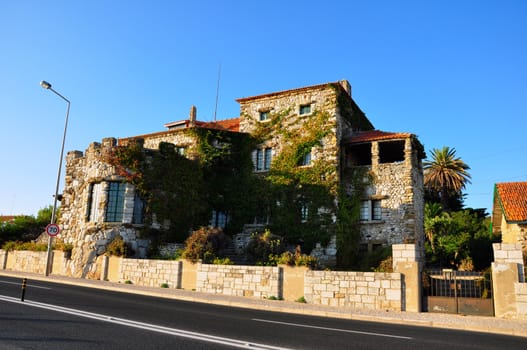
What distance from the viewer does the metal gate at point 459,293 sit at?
529 inches

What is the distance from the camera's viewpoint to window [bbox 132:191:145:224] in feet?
79.4

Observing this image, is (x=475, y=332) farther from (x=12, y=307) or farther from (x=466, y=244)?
(x=466, y=244)

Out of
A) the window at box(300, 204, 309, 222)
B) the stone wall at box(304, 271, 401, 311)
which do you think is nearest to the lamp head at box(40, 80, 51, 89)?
the window at box(300, 204, 309, 222)

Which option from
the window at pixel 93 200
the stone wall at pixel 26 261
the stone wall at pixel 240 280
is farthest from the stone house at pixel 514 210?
the stone wall at pixel 26 261

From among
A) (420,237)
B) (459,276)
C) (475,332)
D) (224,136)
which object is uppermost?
(224,136)

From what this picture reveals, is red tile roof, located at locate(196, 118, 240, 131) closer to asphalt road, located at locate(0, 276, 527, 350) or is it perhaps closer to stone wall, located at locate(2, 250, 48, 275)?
stone wall, located at locate(2, 250, 48, 275)

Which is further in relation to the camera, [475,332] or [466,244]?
[466,244]

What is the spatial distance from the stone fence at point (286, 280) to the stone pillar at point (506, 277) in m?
2.56

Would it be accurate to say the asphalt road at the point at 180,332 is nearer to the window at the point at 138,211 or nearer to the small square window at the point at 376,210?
the window at the point at 138,211

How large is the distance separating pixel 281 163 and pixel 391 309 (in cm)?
1538

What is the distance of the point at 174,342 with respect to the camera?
23.0 feet

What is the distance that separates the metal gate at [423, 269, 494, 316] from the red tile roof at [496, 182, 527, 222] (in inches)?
355

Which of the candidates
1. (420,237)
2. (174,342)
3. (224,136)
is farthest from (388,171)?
(174,342)

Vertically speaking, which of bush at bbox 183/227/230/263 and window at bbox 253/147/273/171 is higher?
window at bbox 253/147/273/171
